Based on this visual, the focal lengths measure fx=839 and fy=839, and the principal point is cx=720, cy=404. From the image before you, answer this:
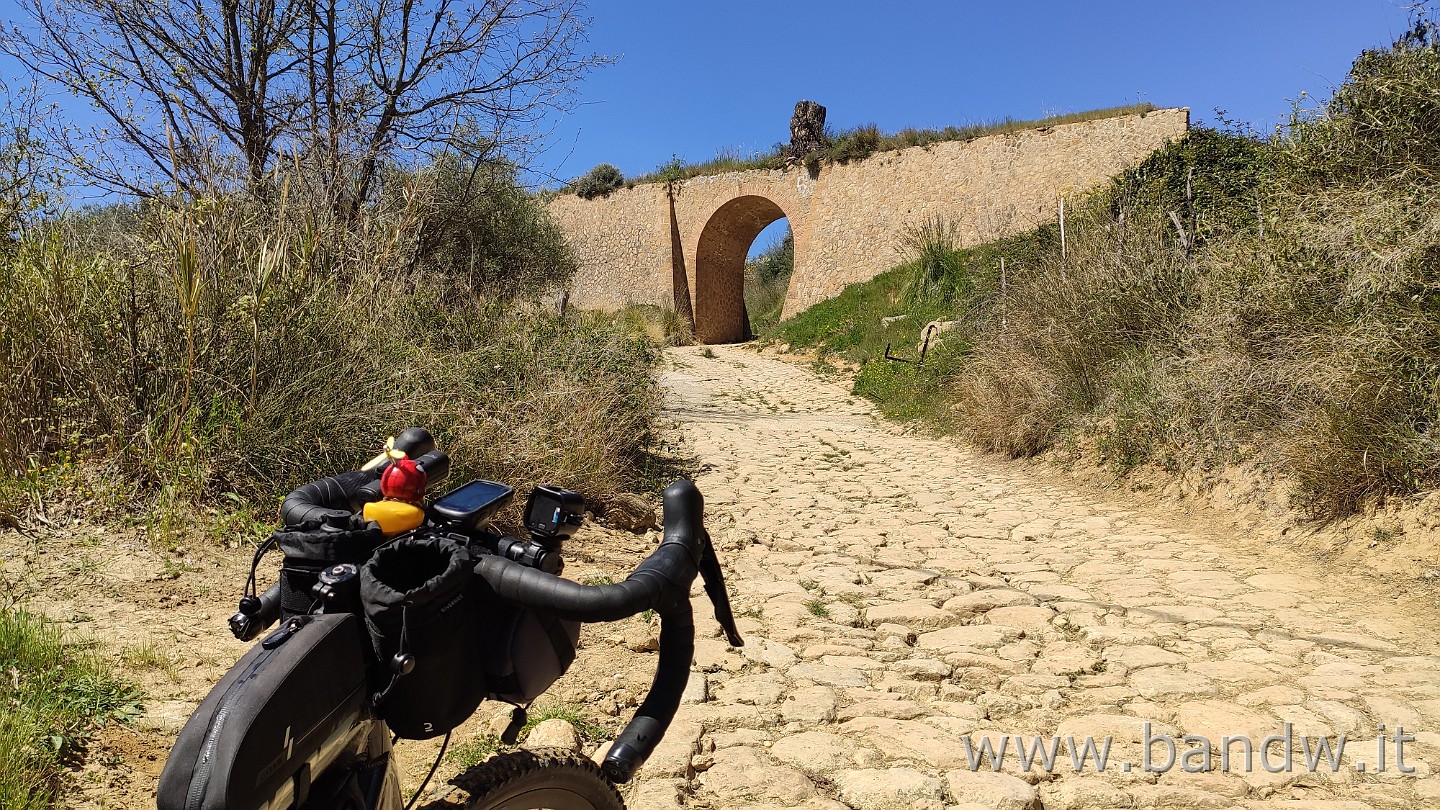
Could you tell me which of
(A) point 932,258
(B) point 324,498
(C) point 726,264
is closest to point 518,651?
(B) point 324,498

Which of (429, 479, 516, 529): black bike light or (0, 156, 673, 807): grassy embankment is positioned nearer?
(429, 479, 516, 529): black bike light

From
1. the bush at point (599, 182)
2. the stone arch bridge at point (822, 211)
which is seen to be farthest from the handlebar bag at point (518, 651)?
the bush at point (599, 182)

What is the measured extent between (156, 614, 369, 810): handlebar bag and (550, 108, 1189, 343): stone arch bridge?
1831 centimetres

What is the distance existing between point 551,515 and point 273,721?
50 centimetres

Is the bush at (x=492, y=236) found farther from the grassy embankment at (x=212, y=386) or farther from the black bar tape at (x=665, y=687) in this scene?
the black bar tape at (x=665, y=687)

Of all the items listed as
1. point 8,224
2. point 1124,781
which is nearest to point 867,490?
point 1124,781

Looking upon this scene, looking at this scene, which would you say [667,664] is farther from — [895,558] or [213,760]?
[895,558]

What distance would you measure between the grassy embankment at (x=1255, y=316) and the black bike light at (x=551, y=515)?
5226mm

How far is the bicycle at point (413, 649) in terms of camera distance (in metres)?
1.11

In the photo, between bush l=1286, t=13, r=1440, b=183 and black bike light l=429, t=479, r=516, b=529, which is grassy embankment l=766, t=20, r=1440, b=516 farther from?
black bike light l=429, t=479, r=516, b=529

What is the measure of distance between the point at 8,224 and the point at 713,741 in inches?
177

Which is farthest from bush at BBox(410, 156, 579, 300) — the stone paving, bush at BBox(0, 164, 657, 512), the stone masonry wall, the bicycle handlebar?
the stone masonry wall

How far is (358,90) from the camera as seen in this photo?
844 centimetres

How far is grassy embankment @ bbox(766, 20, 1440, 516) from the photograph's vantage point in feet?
16.1
